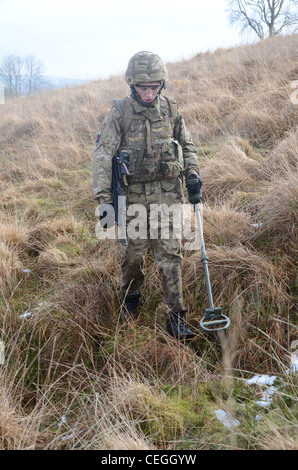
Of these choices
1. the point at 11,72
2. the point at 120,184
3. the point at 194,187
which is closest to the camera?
the point at 120,184

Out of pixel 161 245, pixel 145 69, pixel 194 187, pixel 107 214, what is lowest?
pixel 161 245

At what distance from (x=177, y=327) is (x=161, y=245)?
0.66 metres

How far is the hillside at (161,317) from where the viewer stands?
83.7 inches

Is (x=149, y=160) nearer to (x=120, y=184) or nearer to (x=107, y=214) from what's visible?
(x=120, y=184)

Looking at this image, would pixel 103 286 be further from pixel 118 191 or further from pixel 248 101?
pixel 248 101

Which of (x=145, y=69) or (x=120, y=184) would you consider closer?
(x=145, y=69)

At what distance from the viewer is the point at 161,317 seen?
11.1 feet

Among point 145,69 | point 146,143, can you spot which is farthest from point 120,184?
point 145,69

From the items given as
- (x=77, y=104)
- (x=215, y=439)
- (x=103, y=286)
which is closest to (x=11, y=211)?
(x=103, y=286)

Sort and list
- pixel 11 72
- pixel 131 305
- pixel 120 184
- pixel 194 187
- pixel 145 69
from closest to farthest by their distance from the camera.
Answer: pixel 145 69
pixel 120 184
pixel 194 187
pixel 131 305
pixel 11 72

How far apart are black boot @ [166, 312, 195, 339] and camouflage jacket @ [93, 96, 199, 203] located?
1052 mm

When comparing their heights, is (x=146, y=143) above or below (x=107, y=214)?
above

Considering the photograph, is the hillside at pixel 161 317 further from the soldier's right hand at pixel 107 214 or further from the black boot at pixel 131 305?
the soldier's right hand at pixel 107 214

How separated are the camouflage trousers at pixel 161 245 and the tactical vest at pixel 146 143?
0.09 m
